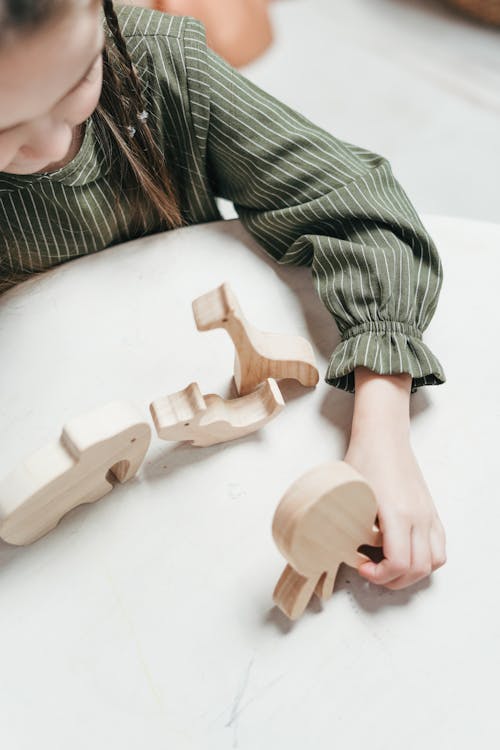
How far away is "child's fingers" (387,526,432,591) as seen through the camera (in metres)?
0.39

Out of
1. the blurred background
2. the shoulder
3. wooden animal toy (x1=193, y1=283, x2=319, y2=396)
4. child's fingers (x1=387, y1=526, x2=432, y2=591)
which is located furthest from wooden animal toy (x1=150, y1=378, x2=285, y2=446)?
the blurred background

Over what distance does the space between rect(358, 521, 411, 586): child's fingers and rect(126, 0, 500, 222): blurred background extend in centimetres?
69

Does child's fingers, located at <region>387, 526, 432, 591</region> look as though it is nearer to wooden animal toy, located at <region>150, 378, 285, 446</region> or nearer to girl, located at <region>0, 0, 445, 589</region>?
girl, located at <region>0, 0, 445, 589</region>

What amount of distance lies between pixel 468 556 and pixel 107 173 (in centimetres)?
38

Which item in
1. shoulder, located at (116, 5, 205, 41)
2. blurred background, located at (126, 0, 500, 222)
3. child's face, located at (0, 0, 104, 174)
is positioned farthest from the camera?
blurred background, located at (126, 0, 500, 222)

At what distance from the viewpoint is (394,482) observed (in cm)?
42

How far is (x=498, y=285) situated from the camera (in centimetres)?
52

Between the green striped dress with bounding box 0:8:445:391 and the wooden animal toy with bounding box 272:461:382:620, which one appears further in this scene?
the green striped dress with bounding box 0:8:445:391

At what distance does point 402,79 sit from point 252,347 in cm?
86

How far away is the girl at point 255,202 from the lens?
0.46m

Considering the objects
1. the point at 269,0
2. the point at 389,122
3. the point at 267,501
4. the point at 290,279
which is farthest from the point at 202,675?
the point at 269,0

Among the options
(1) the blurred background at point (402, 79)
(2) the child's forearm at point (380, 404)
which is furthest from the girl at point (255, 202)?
(1) the blurred background at point (402, 79)

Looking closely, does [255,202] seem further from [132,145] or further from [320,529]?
[320,529]

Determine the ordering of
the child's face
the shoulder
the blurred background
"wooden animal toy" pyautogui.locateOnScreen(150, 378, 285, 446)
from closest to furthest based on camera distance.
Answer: the child's face, "wooden animal toy" pyautogui.locateOnScreen(150, 378, 285, 446), the shoulder, the blurred background
